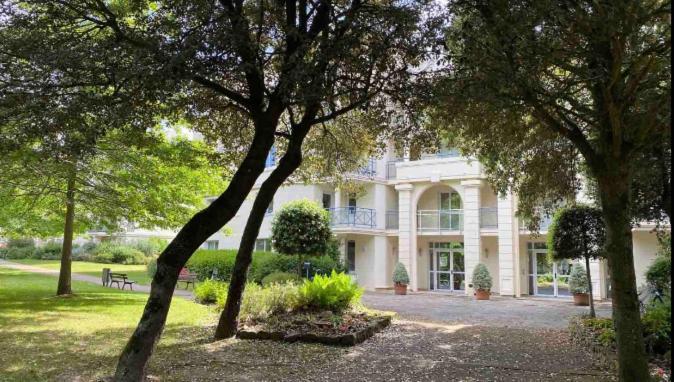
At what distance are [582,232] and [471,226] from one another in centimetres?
1204

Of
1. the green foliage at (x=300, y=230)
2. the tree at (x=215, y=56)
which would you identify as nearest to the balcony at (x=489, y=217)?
the green foliage at (x=300, y=230)

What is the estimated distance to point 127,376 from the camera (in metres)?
6.68

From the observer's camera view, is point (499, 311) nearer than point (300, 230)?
No

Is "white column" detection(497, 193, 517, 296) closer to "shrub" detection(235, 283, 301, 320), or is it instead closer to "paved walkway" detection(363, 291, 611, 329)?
"paved walkway" detection(363, 291, 611, 329)

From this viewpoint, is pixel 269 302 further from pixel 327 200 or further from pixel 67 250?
pixel 327 200

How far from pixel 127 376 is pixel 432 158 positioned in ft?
73.8

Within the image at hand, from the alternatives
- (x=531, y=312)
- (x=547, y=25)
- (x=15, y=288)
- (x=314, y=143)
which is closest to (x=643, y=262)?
(x=531, y=312)

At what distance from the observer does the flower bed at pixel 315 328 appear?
10.0 metres

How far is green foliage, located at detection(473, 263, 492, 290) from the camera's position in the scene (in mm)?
23719

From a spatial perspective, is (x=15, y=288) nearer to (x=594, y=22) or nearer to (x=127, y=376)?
(x=127, y=376)

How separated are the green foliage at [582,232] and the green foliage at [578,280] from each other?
27.9 feet

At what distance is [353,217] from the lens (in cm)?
2827

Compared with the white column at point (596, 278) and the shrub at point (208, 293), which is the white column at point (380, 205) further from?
the shrub at point (208, 293)

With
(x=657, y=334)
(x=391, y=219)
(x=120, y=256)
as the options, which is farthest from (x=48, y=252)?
(x=657, y=334)
